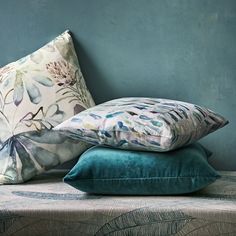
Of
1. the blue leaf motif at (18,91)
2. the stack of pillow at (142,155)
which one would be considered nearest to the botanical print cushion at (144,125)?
the stack of pillow at (142,155)

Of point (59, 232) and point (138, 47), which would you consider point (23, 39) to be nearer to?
point (138, 47)

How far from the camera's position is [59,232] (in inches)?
56.2

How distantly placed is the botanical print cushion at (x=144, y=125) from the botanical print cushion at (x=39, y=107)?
251mm

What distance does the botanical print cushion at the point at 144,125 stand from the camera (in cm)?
156

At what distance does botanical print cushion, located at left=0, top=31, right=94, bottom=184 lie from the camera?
1881 millimetres

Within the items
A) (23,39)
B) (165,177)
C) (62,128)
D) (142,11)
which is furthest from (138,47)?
(165,177)

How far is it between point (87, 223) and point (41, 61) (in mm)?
837

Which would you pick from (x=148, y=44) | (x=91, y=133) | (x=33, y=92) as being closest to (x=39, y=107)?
(x=33, y=92)

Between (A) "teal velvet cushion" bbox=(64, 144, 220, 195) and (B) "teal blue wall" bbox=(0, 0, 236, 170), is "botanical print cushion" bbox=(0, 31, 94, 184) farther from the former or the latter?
(A) "teal velvet cushion" bbox=(64, 144, 220, 195)

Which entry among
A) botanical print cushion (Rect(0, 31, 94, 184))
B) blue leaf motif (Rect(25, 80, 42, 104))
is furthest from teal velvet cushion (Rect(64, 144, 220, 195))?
blue leaf motif (Rect(25, 80, 42, 104))

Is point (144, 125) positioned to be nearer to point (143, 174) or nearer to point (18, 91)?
point (143, 174)

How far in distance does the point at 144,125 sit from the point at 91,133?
0.57 ft

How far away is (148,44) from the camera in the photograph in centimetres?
214

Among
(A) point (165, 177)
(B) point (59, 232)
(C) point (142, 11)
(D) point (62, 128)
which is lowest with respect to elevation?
(B) point (59, 232)
